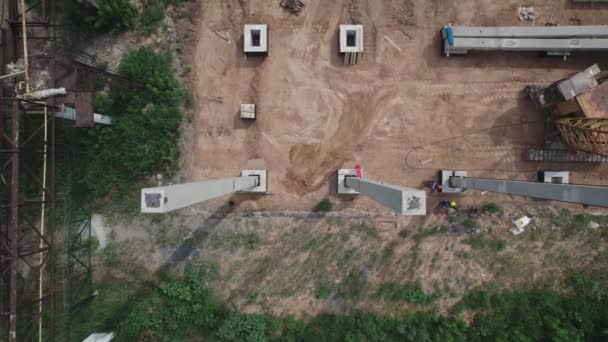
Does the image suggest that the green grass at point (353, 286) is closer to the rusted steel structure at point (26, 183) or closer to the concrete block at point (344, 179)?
the concrete block at point (344, 179)

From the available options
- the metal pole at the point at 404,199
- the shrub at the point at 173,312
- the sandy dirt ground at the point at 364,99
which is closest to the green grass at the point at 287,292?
the shrub at the point at 173,312

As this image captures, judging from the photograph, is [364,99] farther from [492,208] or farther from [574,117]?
[574,117]

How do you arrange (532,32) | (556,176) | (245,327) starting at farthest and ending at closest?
1. (556,176)
2. (245,327)
3. (532,32)

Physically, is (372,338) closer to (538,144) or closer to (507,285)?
(507,285)

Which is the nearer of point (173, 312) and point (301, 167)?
point (173, 312)

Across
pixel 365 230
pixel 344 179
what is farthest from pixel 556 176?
pixel 344 179

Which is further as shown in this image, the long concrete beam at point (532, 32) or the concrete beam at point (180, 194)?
the long concrete beam at point (532, 32)

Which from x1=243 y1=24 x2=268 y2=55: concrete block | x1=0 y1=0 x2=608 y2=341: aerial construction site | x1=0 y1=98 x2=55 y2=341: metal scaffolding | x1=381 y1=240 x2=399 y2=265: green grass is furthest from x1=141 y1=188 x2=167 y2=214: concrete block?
x1=381 y1=240 x2=399 y2=265: green grass
